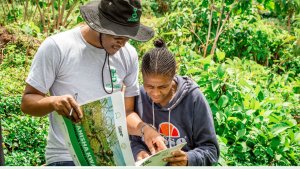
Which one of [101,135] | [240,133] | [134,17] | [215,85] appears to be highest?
[134,17]

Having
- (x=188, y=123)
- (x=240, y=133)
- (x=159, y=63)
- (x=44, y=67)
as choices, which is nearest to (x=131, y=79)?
(x=159, y=63)

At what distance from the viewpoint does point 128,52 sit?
109 inches

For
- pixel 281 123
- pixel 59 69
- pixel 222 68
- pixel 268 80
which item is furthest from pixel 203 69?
pixel 59 69

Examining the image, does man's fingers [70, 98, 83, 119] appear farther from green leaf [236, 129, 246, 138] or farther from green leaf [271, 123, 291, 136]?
green leaf [271, 123, 291, 136]

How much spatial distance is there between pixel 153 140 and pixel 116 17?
617 millimetres

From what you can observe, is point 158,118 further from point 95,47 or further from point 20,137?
point 20,137

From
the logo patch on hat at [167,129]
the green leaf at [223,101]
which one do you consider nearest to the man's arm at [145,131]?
the logo patch on hat at [167,129]

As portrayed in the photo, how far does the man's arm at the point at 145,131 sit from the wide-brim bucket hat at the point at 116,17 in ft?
1.25

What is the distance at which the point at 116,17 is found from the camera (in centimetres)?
260

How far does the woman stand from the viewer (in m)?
2.60

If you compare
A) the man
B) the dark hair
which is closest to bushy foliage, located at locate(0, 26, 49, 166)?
the man

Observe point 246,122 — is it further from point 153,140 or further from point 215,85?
point 153,140

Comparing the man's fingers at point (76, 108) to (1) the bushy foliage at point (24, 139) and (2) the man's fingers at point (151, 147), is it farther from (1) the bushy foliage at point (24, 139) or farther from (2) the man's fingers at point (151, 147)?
(1) the bushy foliage at point (24, 139)

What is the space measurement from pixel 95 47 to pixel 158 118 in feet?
1.56
